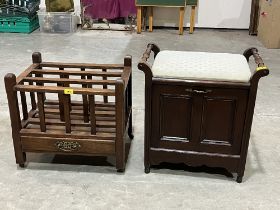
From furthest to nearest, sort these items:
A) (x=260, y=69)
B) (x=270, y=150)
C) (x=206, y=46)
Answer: (x=206, y=46) < (x=270, y=150) < (x=260, y=69)

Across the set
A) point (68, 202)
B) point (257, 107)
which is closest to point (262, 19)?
point (257, 107)

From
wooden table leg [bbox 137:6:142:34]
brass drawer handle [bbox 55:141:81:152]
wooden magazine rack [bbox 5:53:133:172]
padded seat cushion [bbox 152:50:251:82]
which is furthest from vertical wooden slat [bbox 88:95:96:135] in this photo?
wooden table leg [bbox 137:6:142:34]

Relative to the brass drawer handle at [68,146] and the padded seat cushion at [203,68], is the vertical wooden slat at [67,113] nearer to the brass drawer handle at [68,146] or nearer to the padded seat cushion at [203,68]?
the brass drawer handle at [68,146]

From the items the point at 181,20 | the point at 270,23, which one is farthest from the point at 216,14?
the point at 270,23

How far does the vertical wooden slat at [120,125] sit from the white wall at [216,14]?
14.3ft

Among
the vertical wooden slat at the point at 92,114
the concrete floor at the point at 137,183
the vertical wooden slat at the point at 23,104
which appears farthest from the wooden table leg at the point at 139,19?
the vertical wooden slat at the point at 92,114

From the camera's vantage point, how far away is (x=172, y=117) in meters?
2.15

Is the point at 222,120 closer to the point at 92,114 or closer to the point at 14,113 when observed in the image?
the point at 92,114

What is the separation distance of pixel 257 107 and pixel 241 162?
1.23 meters

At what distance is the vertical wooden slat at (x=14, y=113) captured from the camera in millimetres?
2137

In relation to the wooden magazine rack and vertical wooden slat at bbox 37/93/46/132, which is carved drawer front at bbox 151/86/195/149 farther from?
vertical wooden slat at bbox 37/93/46/132

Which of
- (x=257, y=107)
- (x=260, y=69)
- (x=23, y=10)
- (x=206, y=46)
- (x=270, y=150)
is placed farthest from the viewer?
(x=23, y=10)

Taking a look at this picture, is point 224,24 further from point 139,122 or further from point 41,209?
point 41,209

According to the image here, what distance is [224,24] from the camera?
622cm
